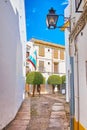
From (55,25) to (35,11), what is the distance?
8.98 meters

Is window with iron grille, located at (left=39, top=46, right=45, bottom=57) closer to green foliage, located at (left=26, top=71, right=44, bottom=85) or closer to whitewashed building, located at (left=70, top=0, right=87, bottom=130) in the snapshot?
green foliage, located at (left=26, top=71, right=44, bottom=85)

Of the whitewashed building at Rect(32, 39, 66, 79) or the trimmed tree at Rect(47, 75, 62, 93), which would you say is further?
the whitewashed building at Rect(32, 39, 66, 79)

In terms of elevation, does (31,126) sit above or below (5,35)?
below

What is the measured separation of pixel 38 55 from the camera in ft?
107

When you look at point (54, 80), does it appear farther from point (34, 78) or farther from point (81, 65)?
point (81, 65)

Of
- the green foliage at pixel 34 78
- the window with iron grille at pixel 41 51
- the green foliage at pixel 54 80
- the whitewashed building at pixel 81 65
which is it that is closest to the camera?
the whitewashed building at pixel 81 65

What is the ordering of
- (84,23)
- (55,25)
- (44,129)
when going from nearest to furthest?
(84,23), (55,25), (44,129)

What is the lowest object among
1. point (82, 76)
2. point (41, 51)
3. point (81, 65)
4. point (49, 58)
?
point (82, 76)

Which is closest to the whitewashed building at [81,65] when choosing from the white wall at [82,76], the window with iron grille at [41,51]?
the white wall at [82,76]

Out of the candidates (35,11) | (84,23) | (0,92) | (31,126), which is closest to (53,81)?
(35,11)

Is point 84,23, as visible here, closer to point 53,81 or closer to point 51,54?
point 53,81

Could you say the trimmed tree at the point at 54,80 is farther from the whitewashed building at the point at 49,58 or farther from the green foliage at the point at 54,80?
the whitewashed building at the point at 49,58

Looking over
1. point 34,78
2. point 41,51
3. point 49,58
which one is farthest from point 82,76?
point 49,58

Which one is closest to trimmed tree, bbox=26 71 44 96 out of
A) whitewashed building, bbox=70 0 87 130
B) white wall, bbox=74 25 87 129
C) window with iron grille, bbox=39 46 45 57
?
window with iron grille, bbox=39 46 45 57
